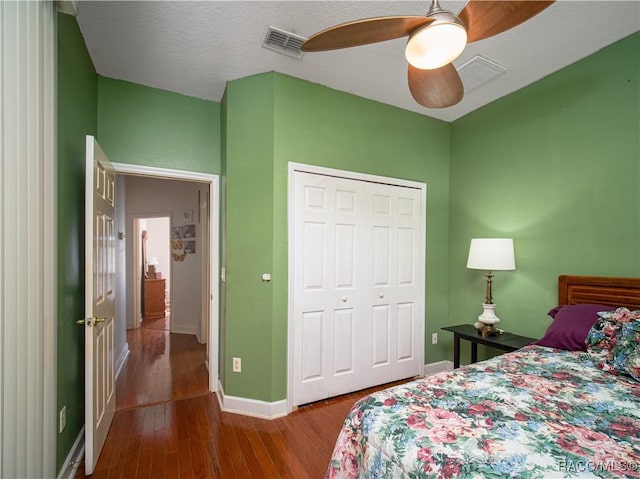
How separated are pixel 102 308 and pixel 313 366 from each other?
1.65 m

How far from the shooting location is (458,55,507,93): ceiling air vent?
2.37 meters

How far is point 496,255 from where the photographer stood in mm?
2527

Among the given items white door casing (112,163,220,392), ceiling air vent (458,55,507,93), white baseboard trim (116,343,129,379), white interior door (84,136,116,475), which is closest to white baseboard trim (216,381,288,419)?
white door casing (112,163,220,392)

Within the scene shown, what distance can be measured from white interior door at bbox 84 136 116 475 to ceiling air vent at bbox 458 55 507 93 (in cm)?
272

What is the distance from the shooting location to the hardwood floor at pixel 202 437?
1864 millimetres

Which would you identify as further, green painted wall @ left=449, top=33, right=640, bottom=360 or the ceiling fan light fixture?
green painted wall @ left=449, top=33, right=640, bottom=360

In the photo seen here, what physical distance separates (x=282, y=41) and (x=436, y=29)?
50.7 inches

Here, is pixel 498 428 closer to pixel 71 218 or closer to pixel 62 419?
pixel 62 419

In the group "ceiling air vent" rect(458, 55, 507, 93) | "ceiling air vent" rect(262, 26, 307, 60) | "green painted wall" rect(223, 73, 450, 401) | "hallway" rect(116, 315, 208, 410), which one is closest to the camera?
"ceiling air vent" rect(262, 26, 307, 60)

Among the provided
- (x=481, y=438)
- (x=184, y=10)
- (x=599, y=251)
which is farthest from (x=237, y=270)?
(x=599, y=251)

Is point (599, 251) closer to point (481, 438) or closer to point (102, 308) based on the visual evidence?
point (481, 438)

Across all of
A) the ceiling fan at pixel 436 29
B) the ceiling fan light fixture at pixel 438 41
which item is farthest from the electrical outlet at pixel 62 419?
the ceiling fan light fixture at pixel 438 41

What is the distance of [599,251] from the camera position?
7.31 ft

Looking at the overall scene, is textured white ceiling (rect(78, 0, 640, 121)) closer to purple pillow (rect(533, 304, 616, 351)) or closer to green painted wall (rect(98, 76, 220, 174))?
green painted wall (rect(98, 76, 220, 174))
